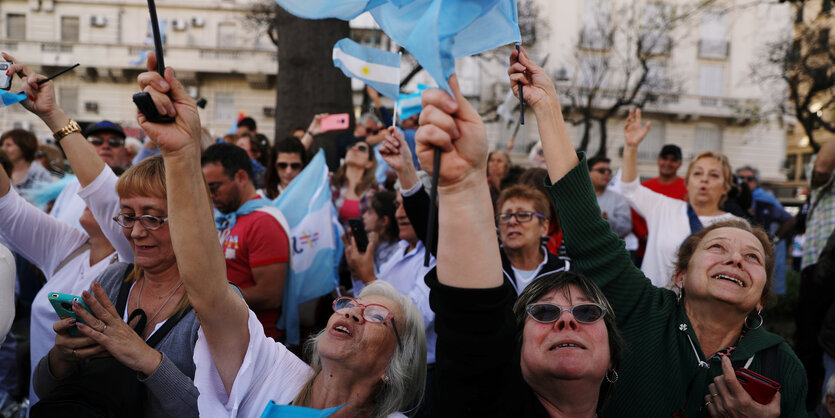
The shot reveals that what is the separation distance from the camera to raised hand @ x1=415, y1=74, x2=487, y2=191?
137 centimetres

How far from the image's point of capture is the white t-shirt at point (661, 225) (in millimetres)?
4090

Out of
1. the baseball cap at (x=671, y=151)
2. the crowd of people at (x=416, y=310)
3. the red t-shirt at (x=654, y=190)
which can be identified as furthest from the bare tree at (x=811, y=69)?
the crowd of people at (x=416, y=310)

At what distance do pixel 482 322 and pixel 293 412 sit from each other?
789 mm

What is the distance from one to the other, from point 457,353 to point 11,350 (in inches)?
131

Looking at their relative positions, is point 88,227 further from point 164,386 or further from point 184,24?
point 184,24

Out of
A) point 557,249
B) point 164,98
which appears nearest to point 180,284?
point 164,98

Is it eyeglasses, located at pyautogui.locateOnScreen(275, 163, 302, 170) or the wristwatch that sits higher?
the wristwatch

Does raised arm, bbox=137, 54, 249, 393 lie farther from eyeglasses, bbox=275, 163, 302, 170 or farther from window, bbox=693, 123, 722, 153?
window, bbox=693, 123, 722, 153

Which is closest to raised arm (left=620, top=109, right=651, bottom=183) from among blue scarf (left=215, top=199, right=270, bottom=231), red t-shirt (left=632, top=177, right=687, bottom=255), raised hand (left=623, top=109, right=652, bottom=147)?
raised hand (left=623, top=109, right=652, bottom=147)

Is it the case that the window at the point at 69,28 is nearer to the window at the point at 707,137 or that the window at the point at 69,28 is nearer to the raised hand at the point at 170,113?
the window at the point at 707,137

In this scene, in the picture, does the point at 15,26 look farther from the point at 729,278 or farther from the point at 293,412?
the point at 729,278

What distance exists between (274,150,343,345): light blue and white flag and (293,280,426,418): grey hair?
1.24 meters

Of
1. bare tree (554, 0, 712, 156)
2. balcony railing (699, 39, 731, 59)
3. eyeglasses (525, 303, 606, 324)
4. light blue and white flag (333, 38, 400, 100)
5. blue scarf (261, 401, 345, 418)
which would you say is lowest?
blue scarf (261, 401, 345, 418)

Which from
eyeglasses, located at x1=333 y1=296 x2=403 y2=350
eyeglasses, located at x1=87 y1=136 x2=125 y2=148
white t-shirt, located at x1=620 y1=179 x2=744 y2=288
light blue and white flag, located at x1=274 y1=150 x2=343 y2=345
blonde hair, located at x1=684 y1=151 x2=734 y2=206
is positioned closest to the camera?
eyeglasses, located at x1=333 y1=296 x2=403 y2=350
